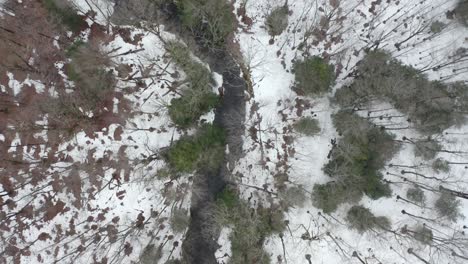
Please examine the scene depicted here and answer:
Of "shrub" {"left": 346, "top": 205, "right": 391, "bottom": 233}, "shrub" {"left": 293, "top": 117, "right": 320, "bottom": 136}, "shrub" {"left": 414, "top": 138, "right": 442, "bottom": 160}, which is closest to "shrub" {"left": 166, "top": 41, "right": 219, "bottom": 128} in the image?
"shrub" {"left": 293, "top": 117, "right": 320, "bottom": 136}

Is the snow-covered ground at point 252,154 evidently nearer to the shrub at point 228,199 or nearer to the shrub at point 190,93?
the shrub at point 190,93

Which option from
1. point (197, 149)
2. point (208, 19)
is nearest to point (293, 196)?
point (197, 149)

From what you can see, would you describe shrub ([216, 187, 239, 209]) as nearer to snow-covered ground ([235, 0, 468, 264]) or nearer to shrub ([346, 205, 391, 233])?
snow-covered ground ([235, 0, 468, 264])

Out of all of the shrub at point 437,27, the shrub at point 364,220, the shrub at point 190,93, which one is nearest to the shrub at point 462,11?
the shrub at point 437,27

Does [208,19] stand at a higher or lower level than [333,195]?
higher

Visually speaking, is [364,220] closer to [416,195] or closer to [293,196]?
[416,195]

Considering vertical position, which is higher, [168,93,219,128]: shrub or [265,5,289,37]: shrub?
[265,5,289,37]: shrub
